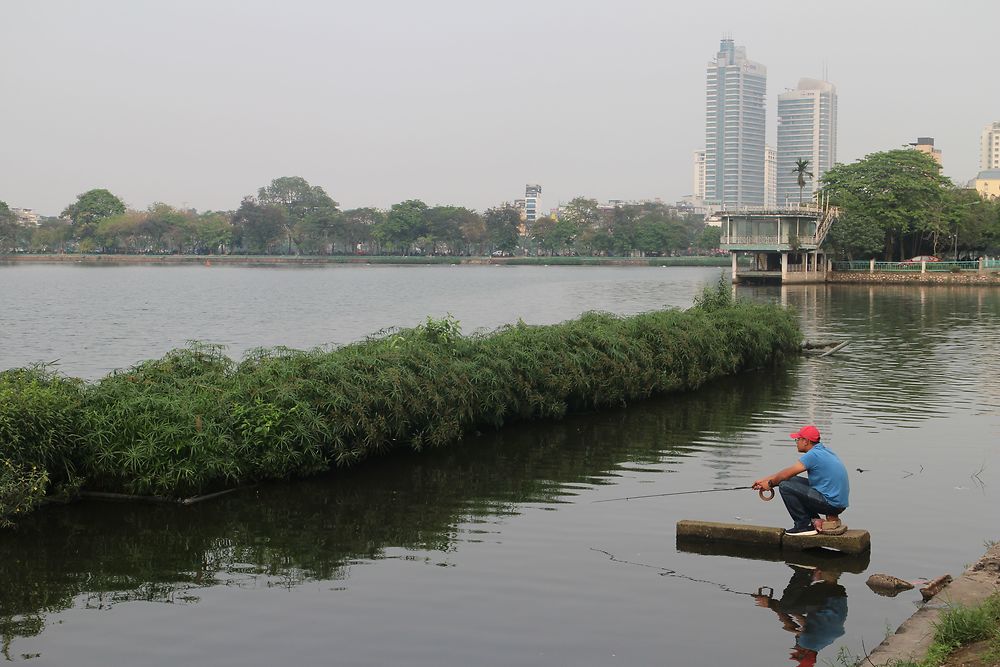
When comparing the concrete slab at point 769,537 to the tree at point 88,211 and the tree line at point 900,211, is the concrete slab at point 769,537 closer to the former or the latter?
the tree line at point 900,211

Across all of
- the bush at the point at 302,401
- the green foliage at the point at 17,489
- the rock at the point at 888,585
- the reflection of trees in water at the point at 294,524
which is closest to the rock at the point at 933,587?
the rock at the point at 888,585

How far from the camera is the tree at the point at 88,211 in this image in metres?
175

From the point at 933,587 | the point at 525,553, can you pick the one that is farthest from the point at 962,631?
the point at 525,553

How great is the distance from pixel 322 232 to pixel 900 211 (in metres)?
107

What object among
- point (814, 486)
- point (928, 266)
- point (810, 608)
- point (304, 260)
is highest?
point (304, 260)

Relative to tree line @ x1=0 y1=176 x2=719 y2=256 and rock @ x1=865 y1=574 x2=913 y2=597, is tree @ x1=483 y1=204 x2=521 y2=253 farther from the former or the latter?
rock @ x1=865 y1=574 x2=913 y2=597

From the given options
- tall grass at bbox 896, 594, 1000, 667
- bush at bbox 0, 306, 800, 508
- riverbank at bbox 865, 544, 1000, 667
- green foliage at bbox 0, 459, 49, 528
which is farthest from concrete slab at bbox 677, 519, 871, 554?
green foliage at bbox 0, 459, 49, 528

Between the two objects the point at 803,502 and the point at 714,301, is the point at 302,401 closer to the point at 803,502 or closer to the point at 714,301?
the point at 803,502

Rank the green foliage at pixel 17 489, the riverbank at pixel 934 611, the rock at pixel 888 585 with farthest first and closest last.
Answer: the green foliage at pixel 17 489
the rock at pixel 888 585
the riverbank at pixel 934 611

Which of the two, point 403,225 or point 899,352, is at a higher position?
point 403,225

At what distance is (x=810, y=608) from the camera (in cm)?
1018

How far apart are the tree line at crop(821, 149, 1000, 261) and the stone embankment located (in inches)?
132

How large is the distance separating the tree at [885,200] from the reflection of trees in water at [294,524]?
77.7 meters

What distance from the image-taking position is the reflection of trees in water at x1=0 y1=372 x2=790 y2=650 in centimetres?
1122
